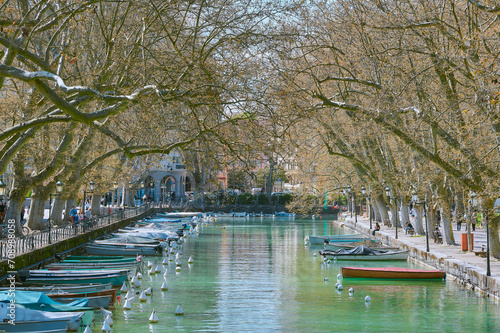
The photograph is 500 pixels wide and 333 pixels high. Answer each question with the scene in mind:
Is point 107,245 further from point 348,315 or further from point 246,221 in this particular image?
point 246,221

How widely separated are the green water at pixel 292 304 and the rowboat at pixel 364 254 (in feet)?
1.60

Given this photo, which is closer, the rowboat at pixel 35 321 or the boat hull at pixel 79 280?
the rowboat at pixel 35 321

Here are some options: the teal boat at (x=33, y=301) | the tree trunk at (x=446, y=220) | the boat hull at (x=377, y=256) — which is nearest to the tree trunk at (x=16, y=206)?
the teal boat at (x=33, y=301)

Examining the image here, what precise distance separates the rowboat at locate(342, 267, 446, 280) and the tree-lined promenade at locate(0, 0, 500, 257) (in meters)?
2.57

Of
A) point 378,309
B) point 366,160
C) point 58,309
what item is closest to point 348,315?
point 378,309

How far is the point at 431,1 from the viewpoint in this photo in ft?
79.0

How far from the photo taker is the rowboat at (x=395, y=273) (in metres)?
26.7

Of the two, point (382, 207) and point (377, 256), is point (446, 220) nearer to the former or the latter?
point (377, 256)

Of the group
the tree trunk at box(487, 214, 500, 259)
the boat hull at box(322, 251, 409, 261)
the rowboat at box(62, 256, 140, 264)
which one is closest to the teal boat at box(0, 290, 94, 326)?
the rowboat at box(62, 256, 140, 264)

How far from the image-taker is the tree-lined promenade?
18.5m

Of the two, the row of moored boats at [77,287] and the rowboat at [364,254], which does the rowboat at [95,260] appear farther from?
the rowboat at [364,254]

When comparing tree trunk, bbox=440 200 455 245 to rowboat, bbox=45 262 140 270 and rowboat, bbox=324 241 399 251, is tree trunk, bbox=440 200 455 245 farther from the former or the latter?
rowboat, bbox=45 262 140 270

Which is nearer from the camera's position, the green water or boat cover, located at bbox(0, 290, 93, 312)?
boat cover, located at bbox(0, 290, 93, 312)

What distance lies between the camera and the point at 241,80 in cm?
2020
